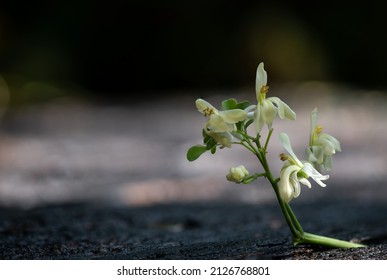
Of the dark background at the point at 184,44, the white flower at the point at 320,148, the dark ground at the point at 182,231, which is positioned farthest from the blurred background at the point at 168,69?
the white flower at the point at 320,148

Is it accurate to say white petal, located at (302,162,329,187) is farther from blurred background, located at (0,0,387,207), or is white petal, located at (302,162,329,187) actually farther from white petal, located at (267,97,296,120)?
blurred background, located at (0,0,387,207)

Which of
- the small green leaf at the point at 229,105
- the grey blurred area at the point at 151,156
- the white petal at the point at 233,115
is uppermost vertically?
the grey blurred area at the point at 151,156

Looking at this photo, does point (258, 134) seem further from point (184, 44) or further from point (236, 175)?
point (184, 44)

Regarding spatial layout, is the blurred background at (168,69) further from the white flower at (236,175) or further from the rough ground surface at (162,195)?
Answer: the white flower at (236,175)

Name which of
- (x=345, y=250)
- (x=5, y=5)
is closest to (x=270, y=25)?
(x=5, y=5)

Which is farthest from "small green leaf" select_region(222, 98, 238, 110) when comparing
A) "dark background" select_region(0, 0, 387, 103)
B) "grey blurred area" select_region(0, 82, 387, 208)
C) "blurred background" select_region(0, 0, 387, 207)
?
"dark background" select_region(0, 0, 387, 103)
